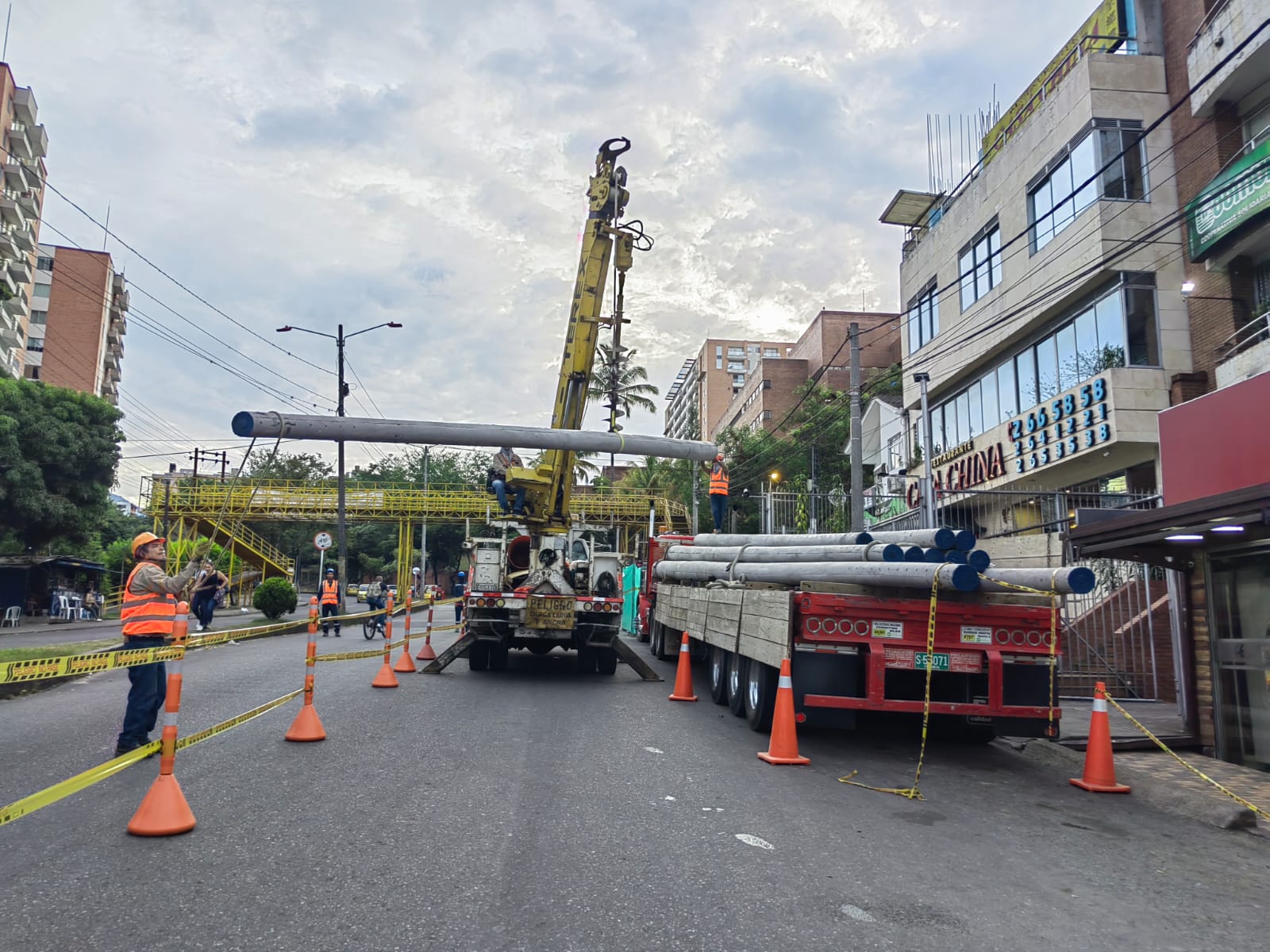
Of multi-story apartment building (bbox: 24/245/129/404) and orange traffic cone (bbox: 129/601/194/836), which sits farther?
multi-story apartment building (bbox: 24/245/129/404)

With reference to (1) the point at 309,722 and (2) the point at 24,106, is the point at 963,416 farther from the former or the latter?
(2) the point at 24,106

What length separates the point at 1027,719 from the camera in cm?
783

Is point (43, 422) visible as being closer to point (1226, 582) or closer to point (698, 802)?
point (698, 802)

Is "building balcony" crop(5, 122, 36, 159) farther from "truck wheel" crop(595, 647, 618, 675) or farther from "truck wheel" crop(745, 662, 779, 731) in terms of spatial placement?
"truck wheel" crop(745, 662, 779, 731)

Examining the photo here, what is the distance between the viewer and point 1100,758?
7180 mm

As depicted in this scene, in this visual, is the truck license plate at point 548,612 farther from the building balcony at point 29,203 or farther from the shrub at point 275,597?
the building balcony at point 29,203

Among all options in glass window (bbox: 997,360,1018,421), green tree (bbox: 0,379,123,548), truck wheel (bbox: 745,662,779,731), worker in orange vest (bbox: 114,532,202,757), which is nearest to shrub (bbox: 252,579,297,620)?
green tree (bbox: 0,379,123,548)

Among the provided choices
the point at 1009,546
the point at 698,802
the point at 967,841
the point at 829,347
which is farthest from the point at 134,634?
the point at 829,347

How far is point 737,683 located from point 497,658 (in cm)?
536

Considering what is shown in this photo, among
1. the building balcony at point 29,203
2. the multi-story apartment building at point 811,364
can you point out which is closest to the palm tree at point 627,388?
the multi-story apartment building at point 811,364

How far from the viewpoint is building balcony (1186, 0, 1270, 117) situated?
1528 cm

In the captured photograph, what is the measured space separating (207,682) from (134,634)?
17.0ft

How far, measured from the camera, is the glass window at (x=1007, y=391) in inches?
894

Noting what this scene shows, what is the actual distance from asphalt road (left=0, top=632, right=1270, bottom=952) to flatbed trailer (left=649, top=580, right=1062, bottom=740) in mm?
550
